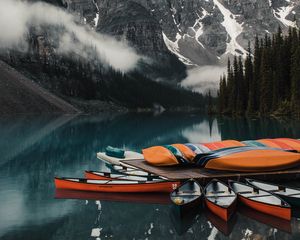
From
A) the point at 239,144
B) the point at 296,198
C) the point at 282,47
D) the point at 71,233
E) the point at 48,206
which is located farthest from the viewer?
the point at 282,47

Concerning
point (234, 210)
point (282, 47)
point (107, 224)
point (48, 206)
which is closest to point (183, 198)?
point (234, 210)

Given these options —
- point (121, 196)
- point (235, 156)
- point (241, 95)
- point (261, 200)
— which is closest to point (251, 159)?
point (235, 156)

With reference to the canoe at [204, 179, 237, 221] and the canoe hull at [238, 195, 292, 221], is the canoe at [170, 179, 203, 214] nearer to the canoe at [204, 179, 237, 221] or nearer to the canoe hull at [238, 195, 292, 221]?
the canoe at [204, 179, 237, 221]

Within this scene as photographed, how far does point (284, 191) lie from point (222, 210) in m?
5.44

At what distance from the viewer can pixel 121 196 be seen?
2459 centimetres

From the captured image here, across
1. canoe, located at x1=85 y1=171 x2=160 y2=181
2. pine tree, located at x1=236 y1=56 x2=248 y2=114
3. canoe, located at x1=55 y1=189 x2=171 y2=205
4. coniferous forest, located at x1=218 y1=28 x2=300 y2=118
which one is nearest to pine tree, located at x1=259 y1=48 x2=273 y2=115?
coniferous forest, located at x1=218 y1=28 x2=300 y2=118

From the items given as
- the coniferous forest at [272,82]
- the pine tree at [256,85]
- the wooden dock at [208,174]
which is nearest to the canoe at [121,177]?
the wooden dock at [208,174]

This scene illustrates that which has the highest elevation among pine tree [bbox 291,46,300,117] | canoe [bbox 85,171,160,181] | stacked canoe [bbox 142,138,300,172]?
pine tree [bbox 291,46,300,117]

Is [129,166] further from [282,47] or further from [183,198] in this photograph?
[282,47]

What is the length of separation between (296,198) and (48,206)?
46.8ft

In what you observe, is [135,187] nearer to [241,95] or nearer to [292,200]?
[292,200]

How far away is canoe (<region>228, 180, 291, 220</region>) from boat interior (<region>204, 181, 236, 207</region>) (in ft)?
2.14

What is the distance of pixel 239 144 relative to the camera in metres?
29.6

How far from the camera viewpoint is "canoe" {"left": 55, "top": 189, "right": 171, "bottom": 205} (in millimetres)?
23684
